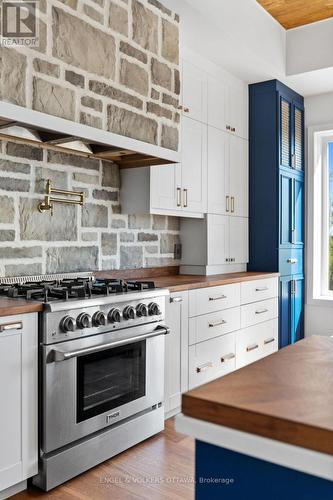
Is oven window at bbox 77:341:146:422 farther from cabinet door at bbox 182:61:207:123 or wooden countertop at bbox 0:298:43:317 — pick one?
cabinet door at bbox 182:61:207:123

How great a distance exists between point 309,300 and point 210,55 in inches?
102

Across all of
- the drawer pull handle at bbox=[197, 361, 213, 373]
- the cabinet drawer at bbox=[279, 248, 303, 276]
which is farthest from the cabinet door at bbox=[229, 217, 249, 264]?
the drawer pull handle at bbox=[197, 361, 213, 373]

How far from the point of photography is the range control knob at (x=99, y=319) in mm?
2274

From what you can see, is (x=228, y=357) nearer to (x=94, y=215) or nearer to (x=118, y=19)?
(x=94, y=215)

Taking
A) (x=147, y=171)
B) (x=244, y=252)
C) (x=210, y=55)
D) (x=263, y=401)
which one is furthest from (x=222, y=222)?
(x=263, y=401)

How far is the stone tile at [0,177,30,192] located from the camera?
2.56 meters

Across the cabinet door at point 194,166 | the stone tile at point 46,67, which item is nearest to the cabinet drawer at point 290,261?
the cabinet door at point 194,166

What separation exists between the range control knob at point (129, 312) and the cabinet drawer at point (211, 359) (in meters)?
0.75

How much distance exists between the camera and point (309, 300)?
15.7ft

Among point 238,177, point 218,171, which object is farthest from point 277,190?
point 218,171

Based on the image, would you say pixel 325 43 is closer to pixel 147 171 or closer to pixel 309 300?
pixel 147 171

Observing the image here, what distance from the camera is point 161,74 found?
295cm

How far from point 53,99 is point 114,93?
46cm

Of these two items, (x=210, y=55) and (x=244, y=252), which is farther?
(x=244, y=252)
